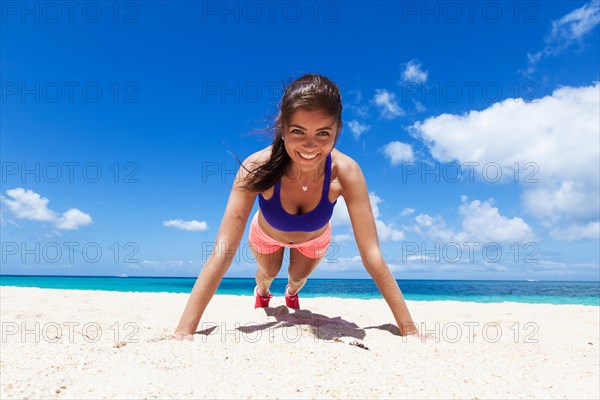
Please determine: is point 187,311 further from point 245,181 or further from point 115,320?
point 115,320

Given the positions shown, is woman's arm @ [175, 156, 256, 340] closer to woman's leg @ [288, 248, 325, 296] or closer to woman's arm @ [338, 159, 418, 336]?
woman's arm @ [338, 159, 418, 336]

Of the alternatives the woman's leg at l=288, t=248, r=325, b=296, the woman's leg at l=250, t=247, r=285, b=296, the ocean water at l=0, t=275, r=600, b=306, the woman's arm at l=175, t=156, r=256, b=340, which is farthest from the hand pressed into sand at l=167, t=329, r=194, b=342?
the ocean water at l=0, t=275, r=600, b=306

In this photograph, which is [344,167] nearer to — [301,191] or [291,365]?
[301,191]

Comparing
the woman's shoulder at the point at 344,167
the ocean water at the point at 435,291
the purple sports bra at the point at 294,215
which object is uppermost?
the woman's shoulder at the point at 344,167

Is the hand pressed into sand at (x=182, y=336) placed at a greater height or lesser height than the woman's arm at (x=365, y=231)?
lesser

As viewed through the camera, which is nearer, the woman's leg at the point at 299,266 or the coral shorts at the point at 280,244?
the coral shorts at the point at 280,244

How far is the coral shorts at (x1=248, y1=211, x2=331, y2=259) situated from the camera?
4.20 meters

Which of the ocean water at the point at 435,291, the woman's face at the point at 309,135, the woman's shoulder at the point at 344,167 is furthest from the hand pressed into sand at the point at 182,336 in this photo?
the ocean water at the point at 435,291

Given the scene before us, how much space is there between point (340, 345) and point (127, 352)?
1.18 m

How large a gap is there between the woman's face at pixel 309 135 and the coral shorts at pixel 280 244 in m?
1.54

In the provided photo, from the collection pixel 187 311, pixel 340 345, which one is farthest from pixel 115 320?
pixel 340 345

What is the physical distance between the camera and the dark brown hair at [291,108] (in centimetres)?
254

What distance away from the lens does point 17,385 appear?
1.65 meters

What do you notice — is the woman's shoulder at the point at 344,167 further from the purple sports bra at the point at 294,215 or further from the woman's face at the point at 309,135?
the woman's face at the point at 309,135
